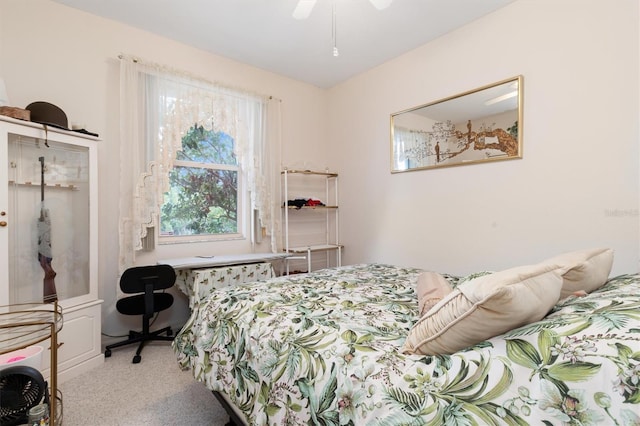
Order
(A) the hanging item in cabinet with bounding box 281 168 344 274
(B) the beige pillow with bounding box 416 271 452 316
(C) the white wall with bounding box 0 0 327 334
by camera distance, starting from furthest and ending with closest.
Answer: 1. (A) the hanging item in cabinet with bounding box 281 168 344 274
2. (C) the white wall with bounding box 0 0 327 334
3. (B) the beige pillow with bounding box 416 271 452 316

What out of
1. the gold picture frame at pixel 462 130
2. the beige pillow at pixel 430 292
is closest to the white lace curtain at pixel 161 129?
the gold picture frame at pixel 462 130

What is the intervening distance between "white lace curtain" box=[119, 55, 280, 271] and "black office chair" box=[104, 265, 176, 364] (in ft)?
1.04

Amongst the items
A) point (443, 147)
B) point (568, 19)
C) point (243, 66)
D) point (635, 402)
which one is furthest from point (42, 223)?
point (568, 19)

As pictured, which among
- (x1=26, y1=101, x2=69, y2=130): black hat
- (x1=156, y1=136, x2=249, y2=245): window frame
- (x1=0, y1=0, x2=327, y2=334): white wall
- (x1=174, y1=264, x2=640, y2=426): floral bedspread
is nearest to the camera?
(x1=174, y1=264, x2=640, y2=426): floral bedspread

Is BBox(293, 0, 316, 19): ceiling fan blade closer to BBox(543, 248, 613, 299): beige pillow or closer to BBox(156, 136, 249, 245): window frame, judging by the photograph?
BBox(156, 136, 249, 245): window frame

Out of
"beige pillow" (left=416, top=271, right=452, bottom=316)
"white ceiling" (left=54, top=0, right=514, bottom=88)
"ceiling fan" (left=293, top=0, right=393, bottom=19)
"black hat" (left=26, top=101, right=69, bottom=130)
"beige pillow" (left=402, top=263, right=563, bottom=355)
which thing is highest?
"white ceiling" (left=54, top=0, right=514, bottom=88)

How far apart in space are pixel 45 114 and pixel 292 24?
2.00 meters

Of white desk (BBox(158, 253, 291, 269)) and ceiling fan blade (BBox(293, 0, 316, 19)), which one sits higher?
ceiling fan blade (BBox(293, 0, 316, 19))

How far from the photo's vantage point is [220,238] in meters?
3.38

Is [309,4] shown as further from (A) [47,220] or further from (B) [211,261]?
(A) [47,220]

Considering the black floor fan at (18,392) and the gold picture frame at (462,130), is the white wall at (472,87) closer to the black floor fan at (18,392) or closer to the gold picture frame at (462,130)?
the gold picture frame at (462,130)

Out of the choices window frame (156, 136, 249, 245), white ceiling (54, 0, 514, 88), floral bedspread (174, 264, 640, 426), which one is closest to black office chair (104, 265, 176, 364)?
window frame (156, 136, 249, 245)

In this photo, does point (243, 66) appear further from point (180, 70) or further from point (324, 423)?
point (324, 423)

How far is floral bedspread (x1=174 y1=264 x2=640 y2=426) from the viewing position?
0.66 meters
